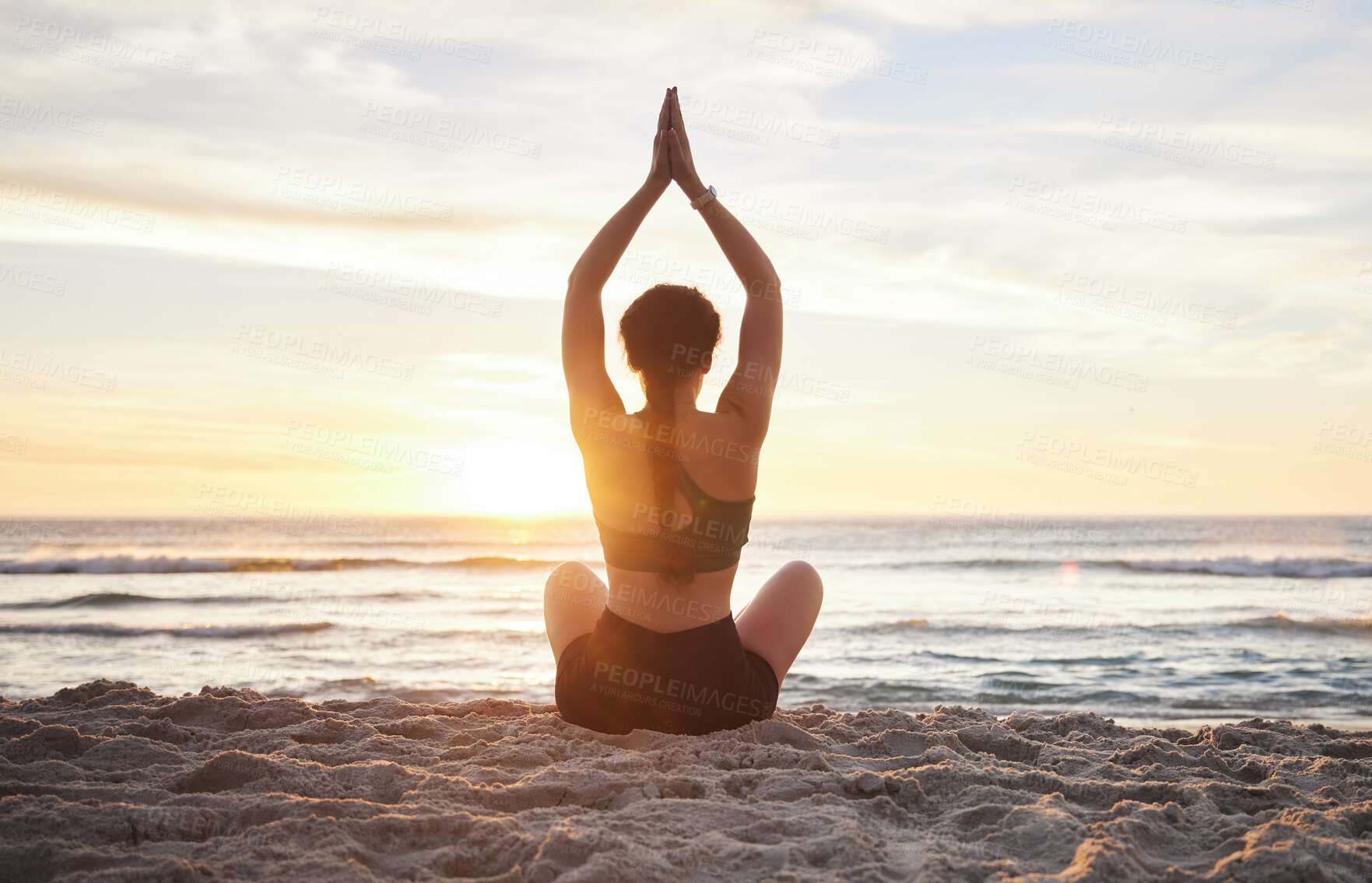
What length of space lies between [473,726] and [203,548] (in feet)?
86.5

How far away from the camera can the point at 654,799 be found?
253cm

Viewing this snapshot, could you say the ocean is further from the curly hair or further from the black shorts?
the curly hair

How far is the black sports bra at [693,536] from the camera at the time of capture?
297 centimetres

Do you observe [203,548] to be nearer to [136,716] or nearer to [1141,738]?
[136,716]

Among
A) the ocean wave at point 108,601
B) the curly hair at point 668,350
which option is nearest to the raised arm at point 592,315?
the curly hair at point 668,350

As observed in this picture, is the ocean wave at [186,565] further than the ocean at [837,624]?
Yes

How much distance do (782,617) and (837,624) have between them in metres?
8.65

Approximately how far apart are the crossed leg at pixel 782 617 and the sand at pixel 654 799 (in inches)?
12.2

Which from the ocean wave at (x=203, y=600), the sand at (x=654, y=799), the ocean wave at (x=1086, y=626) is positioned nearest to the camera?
the sand at (x=654, y=799)

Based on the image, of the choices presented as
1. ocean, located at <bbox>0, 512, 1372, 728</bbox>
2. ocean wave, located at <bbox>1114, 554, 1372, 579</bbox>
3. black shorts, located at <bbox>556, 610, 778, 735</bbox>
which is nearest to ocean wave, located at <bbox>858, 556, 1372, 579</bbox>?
ocean wave, located at <bbox>1114, 554, 1372, 579</bbox>

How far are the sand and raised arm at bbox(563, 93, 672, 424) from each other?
1.32 meters

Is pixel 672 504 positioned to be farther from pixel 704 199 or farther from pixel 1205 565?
pixel 1205 565

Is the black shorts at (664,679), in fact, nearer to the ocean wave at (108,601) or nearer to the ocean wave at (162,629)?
the ocean wave at (162,629)

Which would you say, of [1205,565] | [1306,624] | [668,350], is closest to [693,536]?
[668,350]
